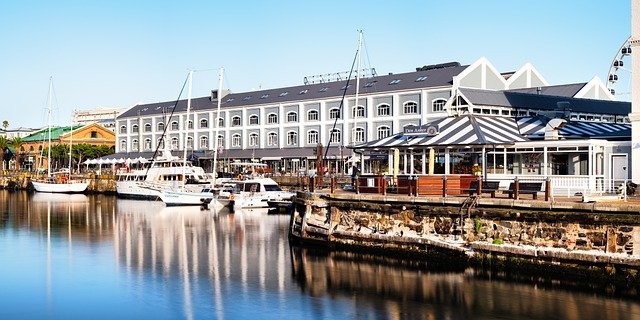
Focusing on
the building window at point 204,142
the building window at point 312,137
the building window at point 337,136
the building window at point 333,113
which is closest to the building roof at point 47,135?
the building window at point 204,142

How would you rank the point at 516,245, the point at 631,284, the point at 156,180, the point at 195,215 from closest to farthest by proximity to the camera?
the point at 631,284 → the point at 516,245 → the point at 195,215 → the point at 156,180

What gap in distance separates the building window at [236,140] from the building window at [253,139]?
1.89 m

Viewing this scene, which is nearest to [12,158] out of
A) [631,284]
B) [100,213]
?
[100,213]

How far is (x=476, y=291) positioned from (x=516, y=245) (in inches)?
134

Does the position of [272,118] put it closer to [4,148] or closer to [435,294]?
[4,148]

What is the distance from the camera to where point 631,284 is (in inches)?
964

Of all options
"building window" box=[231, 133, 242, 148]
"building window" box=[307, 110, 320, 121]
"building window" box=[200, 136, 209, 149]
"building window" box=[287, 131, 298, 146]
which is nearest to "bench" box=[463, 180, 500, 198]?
"building window" box=[307, 110, 320, 121]

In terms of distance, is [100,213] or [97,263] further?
[100,213]

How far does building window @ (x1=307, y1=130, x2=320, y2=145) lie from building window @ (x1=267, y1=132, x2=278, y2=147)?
18.6 feet

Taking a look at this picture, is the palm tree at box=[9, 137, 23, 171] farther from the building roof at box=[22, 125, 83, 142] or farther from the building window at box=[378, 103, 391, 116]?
the building window at box=[378, 103, 391, 116]

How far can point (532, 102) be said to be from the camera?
47.1 metres

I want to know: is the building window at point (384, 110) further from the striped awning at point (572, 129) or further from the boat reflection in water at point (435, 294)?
the boat reflection in water at point (435, 294)

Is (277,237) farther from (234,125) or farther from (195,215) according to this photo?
(234,125)

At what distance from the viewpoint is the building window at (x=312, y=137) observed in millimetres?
84375
